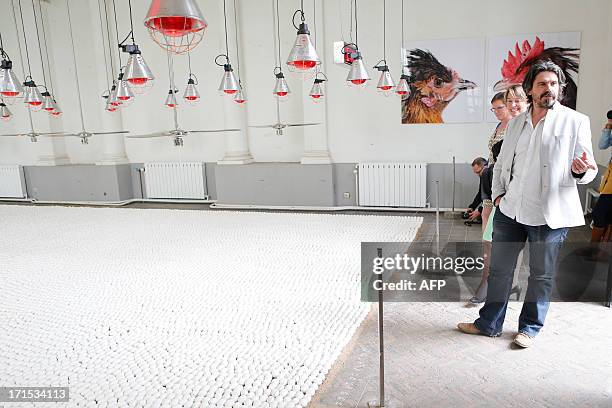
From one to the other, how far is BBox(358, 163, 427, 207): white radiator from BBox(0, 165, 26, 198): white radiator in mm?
9080

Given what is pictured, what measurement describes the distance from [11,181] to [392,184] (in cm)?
1004

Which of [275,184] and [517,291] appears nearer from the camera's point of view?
[517,291]

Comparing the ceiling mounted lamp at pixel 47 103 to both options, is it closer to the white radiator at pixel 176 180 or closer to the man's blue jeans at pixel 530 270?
the white radiator at pixel 176 180

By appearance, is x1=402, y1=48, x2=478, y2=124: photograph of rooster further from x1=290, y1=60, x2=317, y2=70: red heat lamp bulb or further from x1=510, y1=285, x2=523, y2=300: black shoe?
x1=510, y1=285, x2=523, y2=300: black shoe

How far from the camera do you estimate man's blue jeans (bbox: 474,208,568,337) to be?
9.37 ft

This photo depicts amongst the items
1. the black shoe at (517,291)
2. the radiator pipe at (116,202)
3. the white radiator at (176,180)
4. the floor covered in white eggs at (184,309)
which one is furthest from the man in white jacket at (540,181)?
the white radiator at (176,180)

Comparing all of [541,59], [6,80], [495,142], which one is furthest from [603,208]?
[6,80]

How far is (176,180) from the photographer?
10594 mm

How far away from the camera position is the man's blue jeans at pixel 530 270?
9.37ft

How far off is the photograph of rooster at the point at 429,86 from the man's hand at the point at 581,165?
602cm

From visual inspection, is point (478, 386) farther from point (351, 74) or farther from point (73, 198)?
point (73, 198)

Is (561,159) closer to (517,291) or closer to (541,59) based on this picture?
(517,291)

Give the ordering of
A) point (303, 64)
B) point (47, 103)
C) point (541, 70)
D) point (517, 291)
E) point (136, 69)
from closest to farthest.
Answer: point (541, 70) < point (517, 291) < point (303, 64) < point (136, 69) < point (47, 103)

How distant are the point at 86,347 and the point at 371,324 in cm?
227
